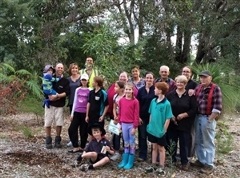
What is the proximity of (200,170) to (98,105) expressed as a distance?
2.04m

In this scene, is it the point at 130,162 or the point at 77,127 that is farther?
the point at 77,127

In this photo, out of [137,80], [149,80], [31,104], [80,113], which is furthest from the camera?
[31,104]

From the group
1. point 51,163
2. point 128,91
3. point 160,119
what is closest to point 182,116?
point 160,119

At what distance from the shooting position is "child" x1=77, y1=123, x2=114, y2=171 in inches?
→ 254

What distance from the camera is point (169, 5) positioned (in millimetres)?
15312

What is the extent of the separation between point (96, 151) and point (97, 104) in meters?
0.82

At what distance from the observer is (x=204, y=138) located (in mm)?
6559

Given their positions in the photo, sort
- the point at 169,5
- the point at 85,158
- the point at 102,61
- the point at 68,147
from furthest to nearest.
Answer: the point at 169,5 → the point at 102,61 → the point at 68,147 → the point at 85,158

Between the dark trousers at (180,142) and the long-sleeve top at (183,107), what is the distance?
0.11 meters

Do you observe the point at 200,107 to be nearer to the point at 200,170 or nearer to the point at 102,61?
the point at 200,170

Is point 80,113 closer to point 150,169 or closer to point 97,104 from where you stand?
point 97,104

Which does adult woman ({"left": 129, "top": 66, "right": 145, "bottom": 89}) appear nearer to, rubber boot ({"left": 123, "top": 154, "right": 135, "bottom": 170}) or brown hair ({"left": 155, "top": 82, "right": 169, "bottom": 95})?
brown hair ({"left": 155, "top": 82, "right": 169, "bottom": 95})

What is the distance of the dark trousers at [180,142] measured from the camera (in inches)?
254

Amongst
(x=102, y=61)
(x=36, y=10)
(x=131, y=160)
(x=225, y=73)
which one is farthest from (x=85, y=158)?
(x=36, y=10)
